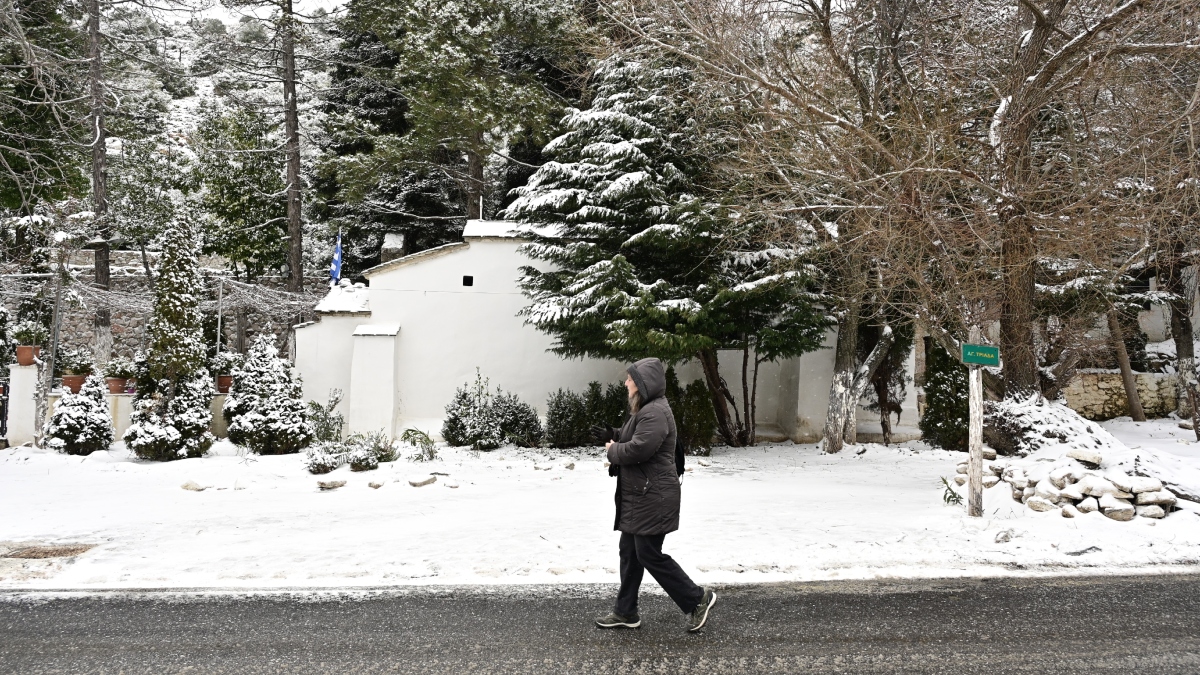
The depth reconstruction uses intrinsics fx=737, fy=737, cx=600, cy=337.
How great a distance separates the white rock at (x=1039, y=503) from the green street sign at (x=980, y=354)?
4.79 ft

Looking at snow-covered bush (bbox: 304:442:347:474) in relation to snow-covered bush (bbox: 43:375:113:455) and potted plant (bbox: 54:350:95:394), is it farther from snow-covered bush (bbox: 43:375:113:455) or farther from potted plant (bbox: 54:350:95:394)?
potted plant (bbox: 54:350:95:394)

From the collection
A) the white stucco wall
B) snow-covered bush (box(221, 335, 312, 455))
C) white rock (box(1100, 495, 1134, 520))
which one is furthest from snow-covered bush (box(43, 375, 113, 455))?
white rock (box(1100, 495, 1134, 520))

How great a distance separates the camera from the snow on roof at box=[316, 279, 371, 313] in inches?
572

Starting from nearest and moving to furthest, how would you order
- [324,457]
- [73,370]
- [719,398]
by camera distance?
[324,457]
[73,370]
[719,398]

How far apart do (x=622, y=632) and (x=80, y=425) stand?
→ 10.5 metres

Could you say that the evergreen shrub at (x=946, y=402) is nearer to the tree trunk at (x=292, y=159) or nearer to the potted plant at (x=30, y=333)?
the tree trunk at (x=292, y=159)

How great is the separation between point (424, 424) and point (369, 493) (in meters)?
5.72

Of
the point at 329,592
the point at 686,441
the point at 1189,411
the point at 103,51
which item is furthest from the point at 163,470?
the point at 1189,411

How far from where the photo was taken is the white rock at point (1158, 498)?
22.9 feet

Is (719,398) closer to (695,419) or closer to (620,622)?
(695,419)

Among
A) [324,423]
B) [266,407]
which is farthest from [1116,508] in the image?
[266,407]

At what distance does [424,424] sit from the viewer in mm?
14617

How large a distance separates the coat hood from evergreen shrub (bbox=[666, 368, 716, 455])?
8296 millimetres

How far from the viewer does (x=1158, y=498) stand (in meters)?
6.98
